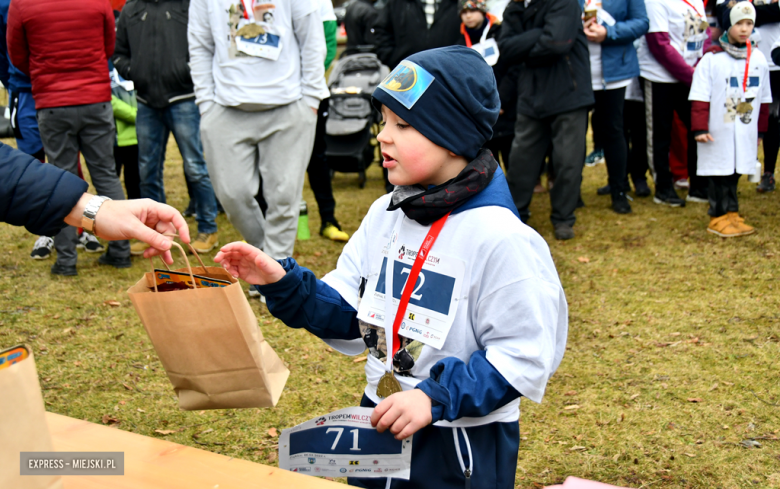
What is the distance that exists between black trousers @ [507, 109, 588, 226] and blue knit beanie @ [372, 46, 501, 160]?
3984mm

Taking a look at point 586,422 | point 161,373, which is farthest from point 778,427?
A: point 161,373

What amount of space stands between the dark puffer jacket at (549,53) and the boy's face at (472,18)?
0.29m

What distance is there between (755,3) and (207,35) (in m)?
4.69

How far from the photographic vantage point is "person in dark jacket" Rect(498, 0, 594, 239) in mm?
5273

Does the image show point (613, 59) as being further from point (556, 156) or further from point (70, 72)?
point (70, 72)

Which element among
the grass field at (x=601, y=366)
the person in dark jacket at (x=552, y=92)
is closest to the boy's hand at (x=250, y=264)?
the grass field at (x=601, y=366)

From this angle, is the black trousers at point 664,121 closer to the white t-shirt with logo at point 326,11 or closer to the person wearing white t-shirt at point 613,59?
the person wearing white t-shirt at point 613,59

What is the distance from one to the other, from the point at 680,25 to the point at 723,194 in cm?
154

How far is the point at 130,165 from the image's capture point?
5.98 m

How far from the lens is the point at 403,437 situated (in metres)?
1.53

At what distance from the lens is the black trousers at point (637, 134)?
6.65 metres

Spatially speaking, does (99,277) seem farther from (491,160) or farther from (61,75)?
(491,160)

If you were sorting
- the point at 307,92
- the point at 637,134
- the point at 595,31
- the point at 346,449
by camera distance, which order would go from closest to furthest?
the point at 346,449 → the point at 307,92 → the point at 595,31 → the point at 637,134

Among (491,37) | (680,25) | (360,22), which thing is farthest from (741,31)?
(360,22)
